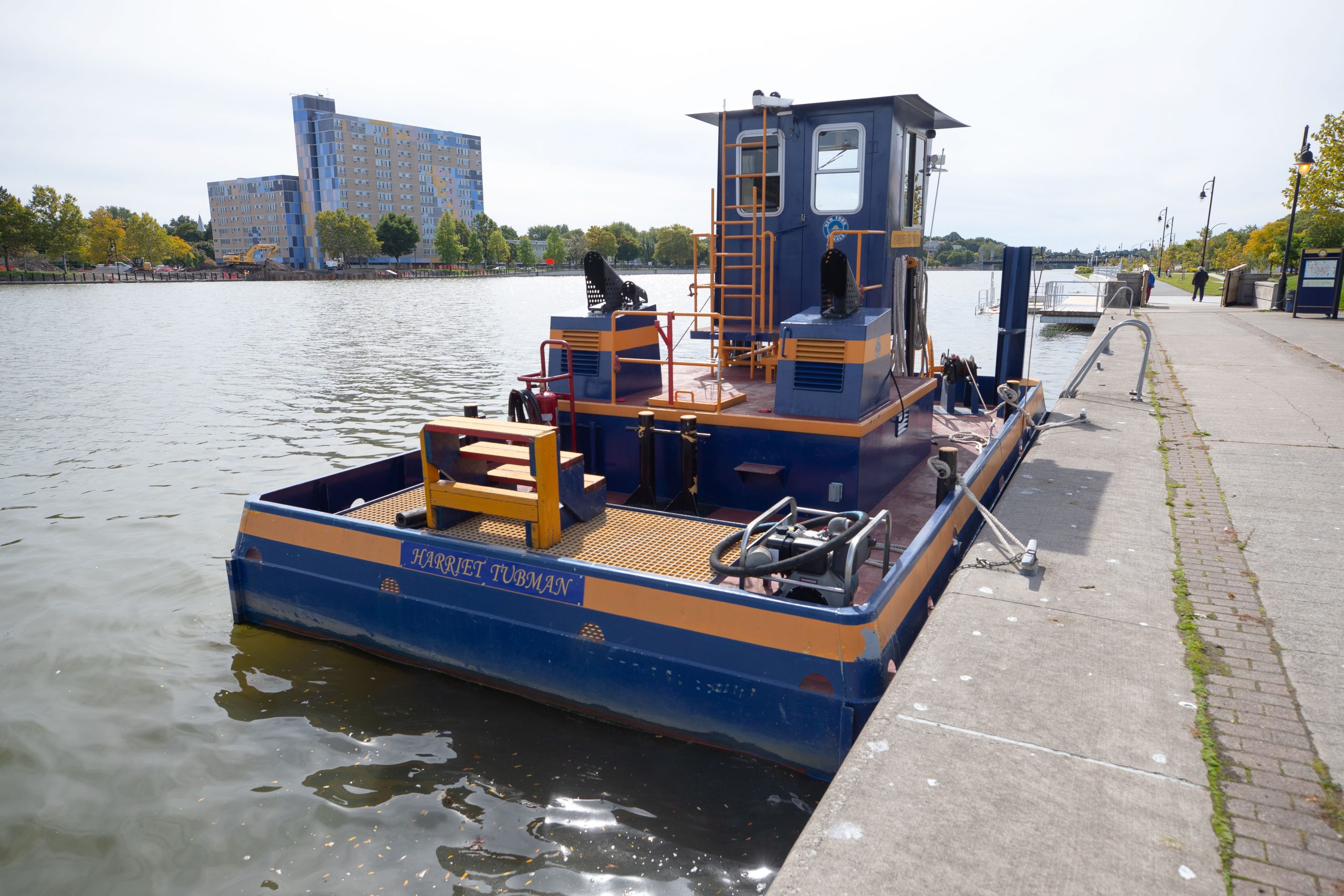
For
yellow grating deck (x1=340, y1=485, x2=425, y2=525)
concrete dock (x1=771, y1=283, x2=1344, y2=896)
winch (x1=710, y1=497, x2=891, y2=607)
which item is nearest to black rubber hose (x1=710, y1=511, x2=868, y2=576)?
winch (x1=710, y1=497, x2=891, y2=607)

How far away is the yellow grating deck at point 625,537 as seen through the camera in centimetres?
514

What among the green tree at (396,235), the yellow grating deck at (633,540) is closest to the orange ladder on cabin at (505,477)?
the yellow grating deck at (633,540)

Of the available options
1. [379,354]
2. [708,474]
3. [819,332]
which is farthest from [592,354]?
[379,354]

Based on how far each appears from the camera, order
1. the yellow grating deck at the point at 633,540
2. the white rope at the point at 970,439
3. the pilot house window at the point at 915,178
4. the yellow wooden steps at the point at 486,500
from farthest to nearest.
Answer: the white rope at the point at 970,439
the pilot house window at the point at 915,178
the yellow wooden steps at the point at 486,500
the yellow grating deck at the point at 633,540

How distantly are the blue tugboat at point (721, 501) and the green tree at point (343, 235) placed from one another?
14299 cm

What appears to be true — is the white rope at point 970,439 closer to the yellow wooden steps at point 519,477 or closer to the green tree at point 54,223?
the yellow wooden steps at point 519,477

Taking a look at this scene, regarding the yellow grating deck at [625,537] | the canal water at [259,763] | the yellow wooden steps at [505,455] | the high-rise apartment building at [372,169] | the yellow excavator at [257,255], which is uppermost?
the high-rise apartment building at [372,169]

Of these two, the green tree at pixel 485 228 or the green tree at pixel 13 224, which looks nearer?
the green tree at pixel 13 224

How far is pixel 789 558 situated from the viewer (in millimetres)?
4508

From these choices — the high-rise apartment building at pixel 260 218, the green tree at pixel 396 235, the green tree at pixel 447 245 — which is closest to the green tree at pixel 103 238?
the high-rise apartment building at pixel 260 218

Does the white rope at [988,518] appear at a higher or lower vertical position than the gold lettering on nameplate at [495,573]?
higher

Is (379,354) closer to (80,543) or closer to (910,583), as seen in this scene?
(80,543)

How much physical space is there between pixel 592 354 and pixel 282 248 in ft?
569

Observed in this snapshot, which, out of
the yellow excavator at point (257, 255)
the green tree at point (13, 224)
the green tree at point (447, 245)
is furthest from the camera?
the yellow excavator at point (257, 255)
